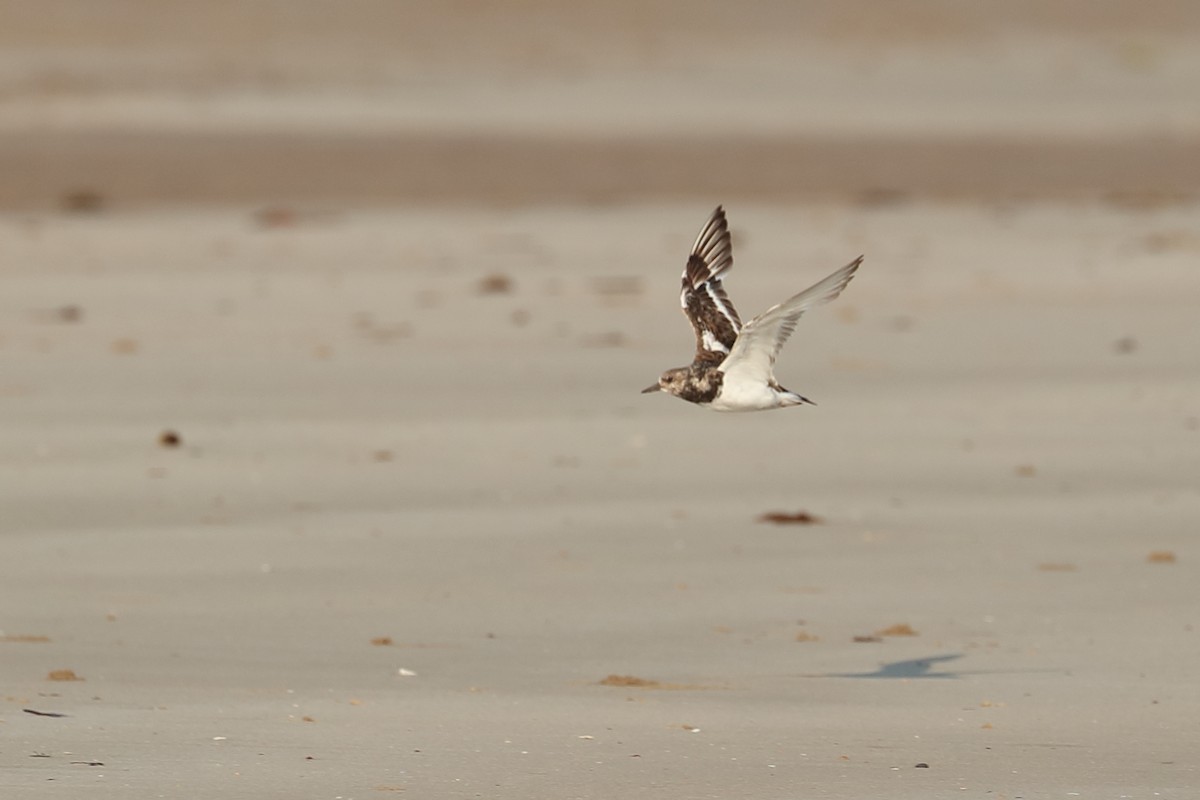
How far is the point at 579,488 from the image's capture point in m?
9.63

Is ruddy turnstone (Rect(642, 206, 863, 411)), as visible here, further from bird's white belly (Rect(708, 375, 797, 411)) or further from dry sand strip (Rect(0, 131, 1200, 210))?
dry sand strip (Rect(0, 131, 1200, 210))

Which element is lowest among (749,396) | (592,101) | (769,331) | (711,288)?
(749,396)

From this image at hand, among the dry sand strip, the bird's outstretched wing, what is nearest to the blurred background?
the dry sand strip

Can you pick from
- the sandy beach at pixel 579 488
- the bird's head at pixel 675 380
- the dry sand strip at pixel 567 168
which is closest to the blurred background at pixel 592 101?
the dry sand strip at pixel 567 168

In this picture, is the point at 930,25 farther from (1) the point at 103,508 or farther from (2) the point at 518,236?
(1) the point at 103,508

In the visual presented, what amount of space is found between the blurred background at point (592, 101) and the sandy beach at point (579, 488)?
29 centimetres

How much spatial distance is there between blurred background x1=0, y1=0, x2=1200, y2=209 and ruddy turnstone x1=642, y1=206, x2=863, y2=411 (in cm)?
1254

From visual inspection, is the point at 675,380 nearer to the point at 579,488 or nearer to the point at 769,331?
the point at 769,331

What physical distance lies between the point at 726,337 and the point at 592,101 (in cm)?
2106

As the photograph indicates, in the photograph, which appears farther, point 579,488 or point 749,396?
point 579,488

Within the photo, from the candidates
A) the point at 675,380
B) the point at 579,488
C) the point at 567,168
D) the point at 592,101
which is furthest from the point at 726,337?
the point at 592,101

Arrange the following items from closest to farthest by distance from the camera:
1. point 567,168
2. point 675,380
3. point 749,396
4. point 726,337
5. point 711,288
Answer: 1. point 749,396
2. point 675,380
3. point 726,337
4. point 711,288
5. point 567,168

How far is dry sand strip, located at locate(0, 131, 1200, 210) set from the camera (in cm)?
2175

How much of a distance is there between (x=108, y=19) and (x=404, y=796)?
31.4 metres
